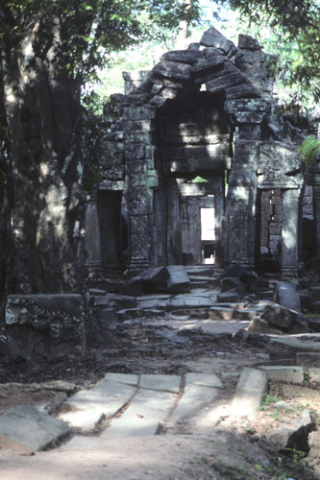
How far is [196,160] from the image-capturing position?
15961 millimetres

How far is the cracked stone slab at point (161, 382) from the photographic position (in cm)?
538

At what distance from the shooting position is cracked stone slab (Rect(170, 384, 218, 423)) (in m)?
4.69

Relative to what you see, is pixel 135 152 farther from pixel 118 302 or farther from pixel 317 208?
pixel 317 208

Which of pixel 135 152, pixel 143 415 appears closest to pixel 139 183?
pixel 135 152

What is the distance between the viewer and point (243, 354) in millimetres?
7055

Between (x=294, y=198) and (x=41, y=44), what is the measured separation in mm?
7972

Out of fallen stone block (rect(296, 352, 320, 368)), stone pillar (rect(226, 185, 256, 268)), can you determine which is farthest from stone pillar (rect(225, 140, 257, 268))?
fallen stone block (rect(296, 352, 320, 368))

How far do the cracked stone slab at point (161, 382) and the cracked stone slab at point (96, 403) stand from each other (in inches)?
7.2

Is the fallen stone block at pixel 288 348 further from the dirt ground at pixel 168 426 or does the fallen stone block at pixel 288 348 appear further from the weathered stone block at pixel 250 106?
the weathered stone block at pixel 250 106

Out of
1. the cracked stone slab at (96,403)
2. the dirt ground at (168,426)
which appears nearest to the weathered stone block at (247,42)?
the dirt ground at (168,426)

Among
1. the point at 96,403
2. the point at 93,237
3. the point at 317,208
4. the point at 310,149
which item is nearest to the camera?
the point at 96,403

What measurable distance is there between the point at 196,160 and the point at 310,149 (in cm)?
309

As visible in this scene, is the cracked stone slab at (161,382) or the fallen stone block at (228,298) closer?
the cracked stone slab at (161,382)

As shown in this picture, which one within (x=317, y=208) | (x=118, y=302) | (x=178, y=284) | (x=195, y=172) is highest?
(x=195, y=172)
